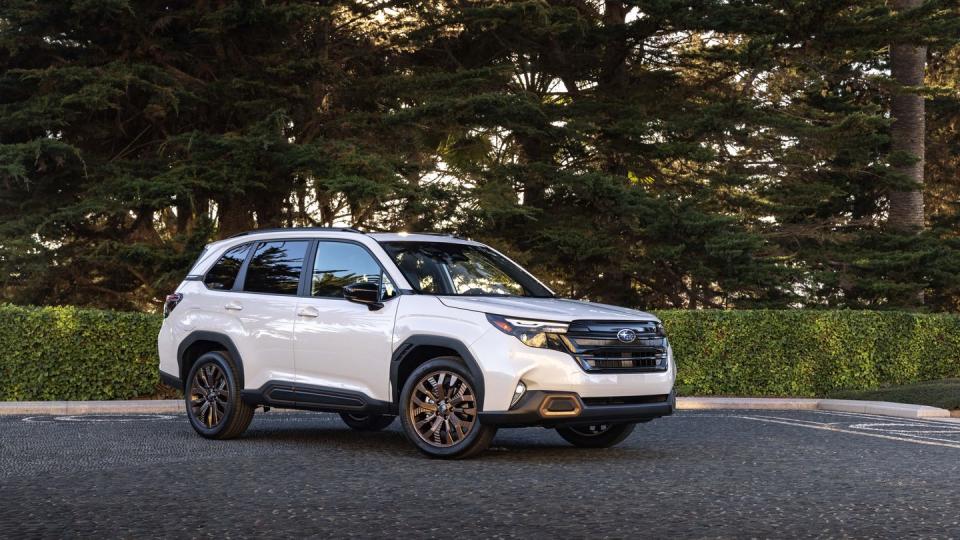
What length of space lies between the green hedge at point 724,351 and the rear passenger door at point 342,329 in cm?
819

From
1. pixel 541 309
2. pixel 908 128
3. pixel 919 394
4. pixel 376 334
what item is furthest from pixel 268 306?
pixel 908 128

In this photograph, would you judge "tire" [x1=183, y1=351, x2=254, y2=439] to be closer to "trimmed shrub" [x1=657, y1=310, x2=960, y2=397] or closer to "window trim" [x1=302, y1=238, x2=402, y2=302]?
"window trim" [x1=302, y1=238, x2=402, y2=302]

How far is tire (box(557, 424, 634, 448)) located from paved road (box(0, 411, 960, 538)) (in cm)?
18

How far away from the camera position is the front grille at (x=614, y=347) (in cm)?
962

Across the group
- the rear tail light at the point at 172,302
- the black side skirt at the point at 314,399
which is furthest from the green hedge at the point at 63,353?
the black side skirt at the point at 314,399

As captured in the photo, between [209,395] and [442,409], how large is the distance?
3108mm

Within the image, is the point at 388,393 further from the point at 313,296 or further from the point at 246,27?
the point at 246,27

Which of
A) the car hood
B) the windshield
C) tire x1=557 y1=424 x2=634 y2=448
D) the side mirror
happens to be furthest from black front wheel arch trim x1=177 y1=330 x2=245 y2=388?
tire x1=557 y1=424 x2=634 y2=448

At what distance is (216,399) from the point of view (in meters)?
11.7

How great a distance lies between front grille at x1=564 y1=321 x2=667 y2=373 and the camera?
9617 millimetres

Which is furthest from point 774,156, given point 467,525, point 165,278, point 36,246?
point 467,525

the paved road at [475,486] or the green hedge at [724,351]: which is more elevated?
the green hedge at [724,351]

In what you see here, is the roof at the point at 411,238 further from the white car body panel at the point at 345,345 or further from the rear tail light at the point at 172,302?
the rear tail light at the point at 172,302

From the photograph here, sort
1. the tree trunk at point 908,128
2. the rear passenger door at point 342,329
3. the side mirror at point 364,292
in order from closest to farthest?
1. the side mirror at point 364,292
2. the rear passenger door at point 342,329
3. the tree trunk at point 908,128
